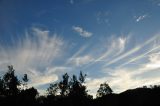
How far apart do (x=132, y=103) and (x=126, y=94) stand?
398 centimetres

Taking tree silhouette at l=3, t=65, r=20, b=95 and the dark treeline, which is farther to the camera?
tree silhouette at l=3, t=65, r=20, b=95

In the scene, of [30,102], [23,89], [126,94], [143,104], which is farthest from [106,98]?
[23,89]

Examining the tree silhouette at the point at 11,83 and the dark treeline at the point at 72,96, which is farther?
the tree silhouette at the point at 11,83

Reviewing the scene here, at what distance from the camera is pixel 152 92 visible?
7569 centimetres

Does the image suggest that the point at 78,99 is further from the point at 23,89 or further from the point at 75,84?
the point at 23,89

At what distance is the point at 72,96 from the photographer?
107188 millimetres

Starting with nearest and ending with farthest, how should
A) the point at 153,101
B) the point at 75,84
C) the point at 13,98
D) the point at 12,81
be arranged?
the point at 153,101, the point at 13,98, the point at 12,81, the point at 75,84

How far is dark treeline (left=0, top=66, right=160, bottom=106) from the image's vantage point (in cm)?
7638

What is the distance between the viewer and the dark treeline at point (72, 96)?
76375 millimetres

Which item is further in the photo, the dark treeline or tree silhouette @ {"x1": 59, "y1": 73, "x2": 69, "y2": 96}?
tree silhouette @ {"x1": 59, "y1": 73, "x2": 69, "y2": 96}

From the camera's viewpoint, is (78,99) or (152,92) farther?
(78,99)

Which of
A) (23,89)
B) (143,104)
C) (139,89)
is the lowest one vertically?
(143,104)

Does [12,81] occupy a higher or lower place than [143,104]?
higher

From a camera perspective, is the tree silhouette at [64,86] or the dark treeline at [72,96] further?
the tree silhouette at [64,86]
